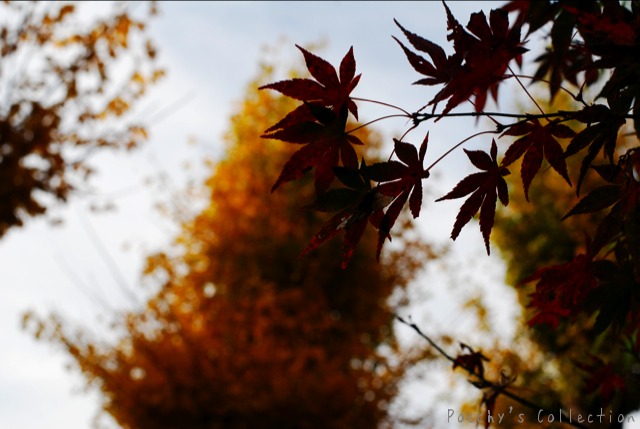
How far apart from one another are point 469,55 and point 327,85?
19cm

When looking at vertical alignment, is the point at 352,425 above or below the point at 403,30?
above

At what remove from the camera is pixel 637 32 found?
86 centimetres

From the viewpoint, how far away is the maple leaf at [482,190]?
0.92 m

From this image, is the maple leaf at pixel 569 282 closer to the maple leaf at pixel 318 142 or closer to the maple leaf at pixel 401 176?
the maple leaf at pixel 401 176

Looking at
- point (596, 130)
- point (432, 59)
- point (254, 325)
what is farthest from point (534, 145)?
point (254, 325)

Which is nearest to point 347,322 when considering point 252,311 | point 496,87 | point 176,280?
point 252,311

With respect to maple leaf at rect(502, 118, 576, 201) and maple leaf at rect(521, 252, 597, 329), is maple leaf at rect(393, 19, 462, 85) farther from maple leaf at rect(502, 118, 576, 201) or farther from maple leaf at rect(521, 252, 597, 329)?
maple leaf at rect(521, 252, 597, 329)

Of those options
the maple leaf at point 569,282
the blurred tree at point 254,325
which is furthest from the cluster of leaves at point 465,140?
the blurred tree at point 254,325

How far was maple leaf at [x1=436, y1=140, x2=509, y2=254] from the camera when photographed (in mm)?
920

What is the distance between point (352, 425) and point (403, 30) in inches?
278

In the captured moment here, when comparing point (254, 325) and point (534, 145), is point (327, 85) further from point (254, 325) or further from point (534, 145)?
point (254, 325)

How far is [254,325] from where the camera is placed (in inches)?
310

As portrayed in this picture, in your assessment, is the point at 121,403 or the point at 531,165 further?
the point at 121,403

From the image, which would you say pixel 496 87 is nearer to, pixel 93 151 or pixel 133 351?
pixel 93 151
